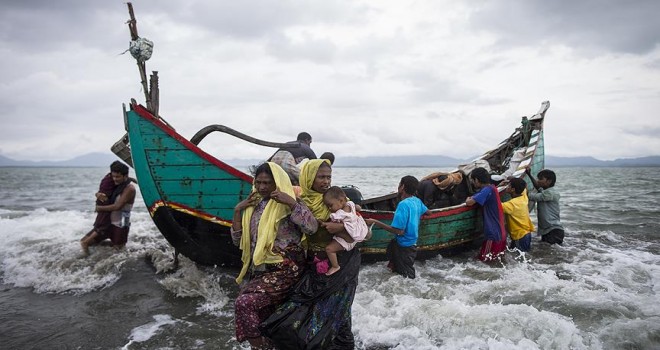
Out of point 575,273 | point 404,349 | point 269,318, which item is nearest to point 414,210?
point 404,349

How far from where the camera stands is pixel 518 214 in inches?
267

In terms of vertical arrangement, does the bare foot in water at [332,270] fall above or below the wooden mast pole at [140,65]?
below

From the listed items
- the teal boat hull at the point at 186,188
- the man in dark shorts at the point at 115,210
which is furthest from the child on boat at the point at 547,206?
the man in dark shorts at the point at 115,210

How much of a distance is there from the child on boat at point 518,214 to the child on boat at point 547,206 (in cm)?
98

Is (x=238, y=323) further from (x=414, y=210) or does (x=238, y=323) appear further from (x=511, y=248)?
(x=511, y=248)

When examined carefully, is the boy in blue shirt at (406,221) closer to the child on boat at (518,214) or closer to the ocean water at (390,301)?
the ocean water at (390,301)

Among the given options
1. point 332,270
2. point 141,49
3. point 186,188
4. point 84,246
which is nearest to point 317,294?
point 332,270

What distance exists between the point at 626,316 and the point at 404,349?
2644 millimetres

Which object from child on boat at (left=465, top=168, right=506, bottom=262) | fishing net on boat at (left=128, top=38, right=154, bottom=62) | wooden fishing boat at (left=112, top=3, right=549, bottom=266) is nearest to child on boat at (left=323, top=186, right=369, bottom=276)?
wooden fishing boat at (left=112, top=3, right=549, bottom=266)

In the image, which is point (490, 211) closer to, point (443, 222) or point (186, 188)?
point (443, 222)

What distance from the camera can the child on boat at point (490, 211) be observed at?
632 cm

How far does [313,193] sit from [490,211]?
426cm

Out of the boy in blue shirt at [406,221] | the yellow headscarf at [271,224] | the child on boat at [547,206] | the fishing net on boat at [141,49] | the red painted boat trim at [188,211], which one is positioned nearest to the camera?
the yellow headscarf at [271,224]

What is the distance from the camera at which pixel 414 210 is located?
17.0 feet
